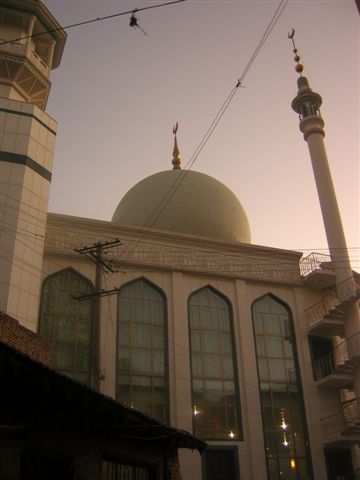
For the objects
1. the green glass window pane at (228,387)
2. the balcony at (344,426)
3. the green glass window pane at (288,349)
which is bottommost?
A: the balcony at (344,426)

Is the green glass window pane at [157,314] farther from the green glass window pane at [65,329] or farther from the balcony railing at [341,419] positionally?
the balcony railing at [341,419]

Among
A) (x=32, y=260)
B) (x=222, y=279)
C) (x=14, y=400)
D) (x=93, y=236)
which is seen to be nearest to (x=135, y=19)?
(x=14, y=400)

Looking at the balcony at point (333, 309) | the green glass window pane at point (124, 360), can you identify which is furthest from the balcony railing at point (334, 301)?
the green glass window pane at point (124, 360)

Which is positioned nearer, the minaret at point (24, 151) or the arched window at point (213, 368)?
the minaret at point (24, 151)

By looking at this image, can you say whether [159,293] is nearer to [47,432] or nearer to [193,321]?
[193,321]

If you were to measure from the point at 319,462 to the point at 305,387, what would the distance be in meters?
2.88

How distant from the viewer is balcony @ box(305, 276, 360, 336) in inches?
856

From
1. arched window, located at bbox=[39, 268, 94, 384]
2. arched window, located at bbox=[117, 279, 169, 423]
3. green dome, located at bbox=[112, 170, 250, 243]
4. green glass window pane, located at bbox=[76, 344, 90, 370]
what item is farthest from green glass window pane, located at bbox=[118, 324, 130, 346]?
green dome, located at bbox=[112, 170, 250, 243]

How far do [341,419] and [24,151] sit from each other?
1593 centimetres

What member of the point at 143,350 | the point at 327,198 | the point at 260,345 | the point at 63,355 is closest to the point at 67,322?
the point at 63,355

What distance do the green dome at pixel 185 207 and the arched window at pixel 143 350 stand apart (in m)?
5.11

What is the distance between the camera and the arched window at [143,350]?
1944 centimetres

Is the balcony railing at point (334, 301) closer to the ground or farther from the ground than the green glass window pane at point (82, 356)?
farther from the ground

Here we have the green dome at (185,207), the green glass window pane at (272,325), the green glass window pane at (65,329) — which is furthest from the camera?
the green dome at (185,207)
